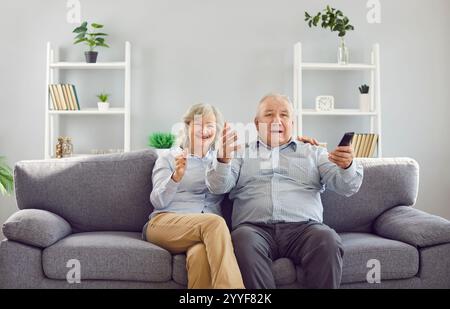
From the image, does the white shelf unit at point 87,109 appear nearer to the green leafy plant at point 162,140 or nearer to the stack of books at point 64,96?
the stack of books at point 64,96

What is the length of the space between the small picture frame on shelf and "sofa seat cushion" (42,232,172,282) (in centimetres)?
245

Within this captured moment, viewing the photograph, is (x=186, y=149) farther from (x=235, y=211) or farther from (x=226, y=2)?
(x=226, y=2)

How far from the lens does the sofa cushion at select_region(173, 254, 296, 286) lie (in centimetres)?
221

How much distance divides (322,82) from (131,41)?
160 centimetres

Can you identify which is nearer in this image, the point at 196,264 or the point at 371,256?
the point at 196,264

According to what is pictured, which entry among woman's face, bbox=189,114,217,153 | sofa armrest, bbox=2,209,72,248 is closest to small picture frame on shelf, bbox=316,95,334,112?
woman's face, bbox=189,114,217,153

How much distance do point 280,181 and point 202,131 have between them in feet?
1.45

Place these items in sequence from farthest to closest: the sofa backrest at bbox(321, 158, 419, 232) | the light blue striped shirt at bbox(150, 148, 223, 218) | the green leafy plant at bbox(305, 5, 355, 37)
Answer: the green leafy plant at bbox(305, 5, 355, 37) < the sofa backrest at bbox(321, 158, 419, 232) < the light blue striped shirt at bbox(150, 148, 223, 218)

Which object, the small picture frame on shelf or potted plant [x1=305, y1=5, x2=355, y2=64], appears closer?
potted plant [x1=305, y1=5, x2=355, y2=64]

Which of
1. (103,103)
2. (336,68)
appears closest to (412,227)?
(336,68)

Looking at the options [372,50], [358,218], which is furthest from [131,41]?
[358,218]

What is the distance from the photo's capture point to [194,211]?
2.49 meters

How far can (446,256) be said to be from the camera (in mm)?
2350

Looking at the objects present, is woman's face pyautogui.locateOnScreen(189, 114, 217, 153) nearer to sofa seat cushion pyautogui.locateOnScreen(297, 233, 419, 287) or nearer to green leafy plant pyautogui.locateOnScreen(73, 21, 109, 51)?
sofa seat cushion pyautogui.locateOnScreen(297, 233, 419, 287)
